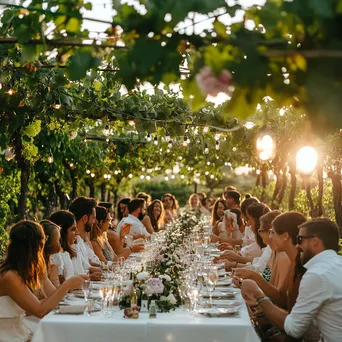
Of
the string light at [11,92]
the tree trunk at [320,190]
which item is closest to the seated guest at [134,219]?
the tree trunk at [320,190]

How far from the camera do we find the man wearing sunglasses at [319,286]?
3357 mm

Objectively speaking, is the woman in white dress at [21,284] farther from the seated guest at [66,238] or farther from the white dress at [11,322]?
the seated guest at [66,238]

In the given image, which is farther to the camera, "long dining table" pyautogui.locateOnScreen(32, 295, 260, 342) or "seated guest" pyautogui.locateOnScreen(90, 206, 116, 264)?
"seated guest" pyautogui.locateOnScreen(90, 206, 116, 264)

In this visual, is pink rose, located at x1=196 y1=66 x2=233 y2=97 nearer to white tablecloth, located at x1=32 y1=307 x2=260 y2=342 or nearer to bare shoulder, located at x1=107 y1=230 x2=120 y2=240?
white tablecloth, located at x1=32 y1=307 x2=260 y2=342

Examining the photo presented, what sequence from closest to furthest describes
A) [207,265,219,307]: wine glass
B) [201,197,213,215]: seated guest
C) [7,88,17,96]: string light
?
[207,265,219,307]: wine glass < [7,88,17,96]: string light < [201,197,213,215]: seated guest

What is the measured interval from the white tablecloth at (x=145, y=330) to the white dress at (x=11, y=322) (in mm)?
388

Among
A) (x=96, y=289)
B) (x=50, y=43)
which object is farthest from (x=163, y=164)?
(x=50, y=43)

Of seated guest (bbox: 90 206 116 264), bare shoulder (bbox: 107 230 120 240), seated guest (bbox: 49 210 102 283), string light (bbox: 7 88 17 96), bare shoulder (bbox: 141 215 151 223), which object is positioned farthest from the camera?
bare shoulder (bbox: 141 215 151 223)

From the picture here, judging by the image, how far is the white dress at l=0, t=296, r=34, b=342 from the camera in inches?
158

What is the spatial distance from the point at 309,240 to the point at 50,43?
5.48ft

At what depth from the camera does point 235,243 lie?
942cm

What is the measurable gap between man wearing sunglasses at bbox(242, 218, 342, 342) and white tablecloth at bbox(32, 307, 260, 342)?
29 centimetres

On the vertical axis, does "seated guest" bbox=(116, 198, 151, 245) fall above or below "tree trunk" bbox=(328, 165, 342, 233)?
below

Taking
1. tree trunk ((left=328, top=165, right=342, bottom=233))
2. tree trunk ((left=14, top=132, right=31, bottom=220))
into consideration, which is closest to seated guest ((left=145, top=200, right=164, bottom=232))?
tree trunk ((left=14, top=132, right=31, bottom=220))
